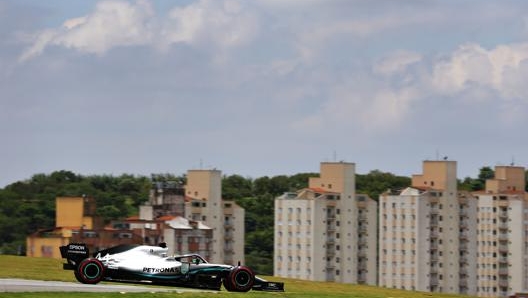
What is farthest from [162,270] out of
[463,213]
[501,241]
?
[501,241]

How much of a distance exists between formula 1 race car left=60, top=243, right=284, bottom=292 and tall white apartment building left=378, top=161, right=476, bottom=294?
443 ft

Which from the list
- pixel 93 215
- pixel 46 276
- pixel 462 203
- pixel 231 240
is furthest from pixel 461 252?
pixel 46 276

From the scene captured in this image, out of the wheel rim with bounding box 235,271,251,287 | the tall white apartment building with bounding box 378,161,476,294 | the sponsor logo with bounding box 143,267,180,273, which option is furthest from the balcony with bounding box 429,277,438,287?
the wheel rim with bounding box 235,271,251,287

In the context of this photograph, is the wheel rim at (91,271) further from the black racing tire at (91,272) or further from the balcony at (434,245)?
the balcony at (434,245)

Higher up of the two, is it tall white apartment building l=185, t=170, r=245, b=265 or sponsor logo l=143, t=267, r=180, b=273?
tall white apartment building l=185, t=170, r=245, b=265

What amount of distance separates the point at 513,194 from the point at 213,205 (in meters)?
43.1

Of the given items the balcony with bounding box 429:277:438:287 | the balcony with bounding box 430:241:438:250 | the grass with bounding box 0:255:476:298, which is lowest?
the balcony with bounding box 429:277:438:287

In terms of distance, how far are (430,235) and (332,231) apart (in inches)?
500

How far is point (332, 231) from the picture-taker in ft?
596

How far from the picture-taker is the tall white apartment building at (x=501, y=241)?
7608 inches

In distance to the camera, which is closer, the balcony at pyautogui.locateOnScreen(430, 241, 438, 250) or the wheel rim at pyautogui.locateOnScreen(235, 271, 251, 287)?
the wheel rim at pyautogui.locateOnScreen(235, 271, 251, 287)

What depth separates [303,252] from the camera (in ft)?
598

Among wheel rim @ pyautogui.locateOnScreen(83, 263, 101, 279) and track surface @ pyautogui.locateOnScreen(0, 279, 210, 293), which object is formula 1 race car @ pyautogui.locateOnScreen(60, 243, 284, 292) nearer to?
wheel rim @ pyautogui.locateOnScreen(83, 263, 101, 279)

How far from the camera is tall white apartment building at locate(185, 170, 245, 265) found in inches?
7082
